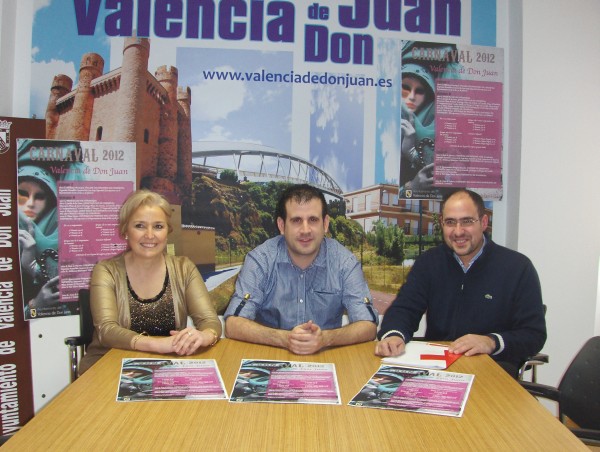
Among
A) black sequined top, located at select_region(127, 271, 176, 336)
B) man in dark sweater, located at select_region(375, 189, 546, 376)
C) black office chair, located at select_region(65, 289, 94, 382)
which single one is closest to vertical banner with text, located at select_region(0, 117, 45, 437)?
black office chair, located at select_region(65, 289, 94, 382)

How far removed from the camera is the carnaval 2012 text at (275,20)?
3207 millimetres

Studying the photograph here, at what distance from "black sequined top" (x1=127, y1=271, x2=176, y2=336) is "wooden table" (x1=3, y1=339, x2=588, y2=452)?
648 millimetres

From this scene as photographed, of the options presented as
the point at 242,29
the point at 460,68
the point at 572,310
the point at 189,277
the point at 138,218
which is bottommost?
the point at 572,310

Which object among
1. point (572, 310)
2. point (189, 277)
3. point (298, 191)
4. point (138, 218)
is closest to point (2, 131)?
point (138, 218)

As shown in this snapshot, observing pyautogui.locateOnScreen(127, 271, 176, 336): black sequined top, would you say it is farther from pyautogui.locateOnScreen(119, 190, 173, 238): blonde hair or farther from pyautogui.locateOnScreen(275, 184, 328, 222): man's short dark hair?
pyautogui.locateOnScreen(275, 184, 328, 222): man's short dark hair

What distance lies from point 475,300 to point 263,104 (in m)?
1.88

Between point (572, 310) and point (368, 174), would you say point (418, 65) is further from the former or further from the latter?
point (572, 310)

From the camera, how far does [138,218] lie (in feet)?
7.29

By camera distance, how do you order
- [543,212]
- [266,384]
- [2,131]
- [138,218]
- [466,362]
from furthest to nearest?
[543,212]
[2,131]
[138,218]
[466,362]
[266,384]

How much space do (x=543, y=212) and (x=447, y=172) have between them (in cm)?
67

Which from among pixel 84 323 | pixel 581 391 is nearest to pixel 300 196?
pixel 84 323

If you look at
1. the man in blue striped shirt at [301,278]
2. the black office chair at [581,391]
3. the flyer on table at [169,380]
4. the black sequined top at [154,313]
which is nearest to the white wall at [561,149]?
the black office chair at [581,391]

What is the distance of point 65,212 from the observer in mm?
3002

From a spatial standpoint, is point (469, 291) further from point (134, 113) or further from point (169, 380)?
point (134, 113)
